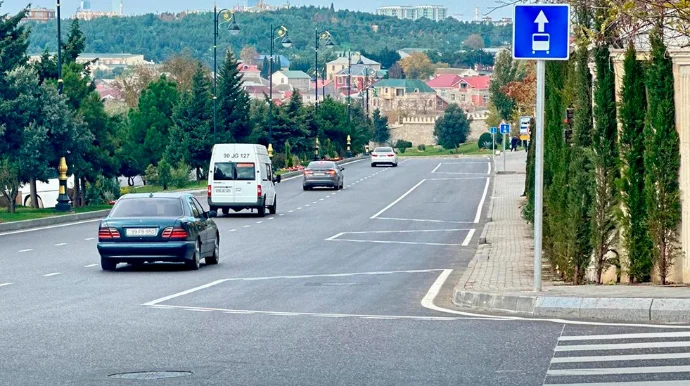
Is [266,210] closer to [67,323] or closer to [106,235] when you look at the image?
[106,235]

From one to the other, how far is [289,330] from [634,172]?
6287 millimetres

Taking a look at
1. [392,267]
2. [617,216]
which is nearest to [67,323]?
[617,216]

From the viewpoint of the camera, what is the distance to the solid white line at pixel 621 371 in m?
11.4

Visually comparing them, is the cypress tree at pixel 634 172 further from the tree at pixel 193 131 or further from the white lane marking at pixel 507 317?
the tree at pixel 193 131

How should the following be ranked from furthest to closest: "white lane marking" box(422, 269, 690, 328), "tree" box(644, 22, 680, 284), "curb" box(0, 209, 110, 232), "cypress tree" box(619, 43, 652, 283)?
"curb" box(0, 209, 110, 232)
"cypress tree" box(619, 43, 652, 283)
"tree" box(644, 22, 680, 284)
"white lane marking" box(422, 269, 690, 328)

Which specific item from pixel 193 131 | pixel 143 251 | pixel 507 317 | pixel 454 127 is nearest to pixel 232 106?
pixel 193 131

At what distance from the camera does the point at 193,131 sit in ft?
266

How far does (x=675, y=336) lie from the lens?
13602 millimetres

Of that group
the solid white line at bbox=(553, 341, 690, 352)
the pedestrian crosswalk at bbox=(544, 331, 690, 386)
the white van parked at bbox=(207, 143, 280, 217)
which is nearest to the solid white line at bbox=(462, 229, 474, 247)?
the white van parked at bbox=(207, 143, 280, 217)

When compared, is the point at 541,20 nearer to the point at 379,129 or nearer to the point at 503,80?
the point at 503,80

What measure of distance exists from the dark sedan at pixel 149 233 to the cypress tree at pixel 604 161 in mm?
8026

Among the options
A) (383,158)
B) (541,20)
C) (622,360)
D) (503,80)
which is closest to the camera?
(622,360)

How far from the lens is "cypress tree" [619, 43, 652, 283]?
18.8 meters

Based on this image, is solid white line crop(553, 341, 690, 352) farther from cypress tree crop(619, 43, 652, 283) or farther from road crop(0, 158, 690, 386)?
cypress tree crop(619, 43, 652, 283)
